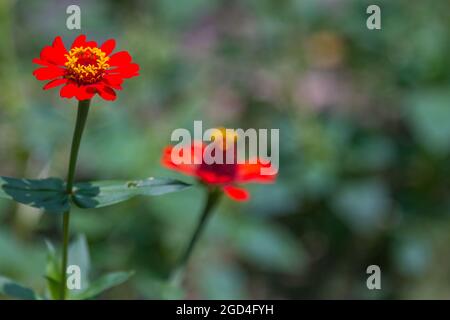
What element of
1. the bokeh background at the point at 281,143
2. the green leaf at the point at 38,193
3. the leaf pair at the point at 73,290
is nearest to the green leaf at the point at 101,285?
the leaf pair at the point at 73,290

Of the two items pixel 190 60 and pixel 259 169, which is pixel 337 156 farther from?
pixel 259 169

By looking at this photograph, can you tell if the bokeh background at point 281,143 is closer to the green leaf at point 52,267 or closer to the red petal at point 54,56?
the green leaf at point 52,267

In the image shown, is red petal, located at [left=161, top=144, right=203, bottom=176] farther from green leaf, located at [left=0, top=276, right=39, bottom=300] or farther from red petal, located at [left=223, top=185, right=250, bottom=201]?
green leaf, located at [left=0, top=276, right=39, bottom=300]

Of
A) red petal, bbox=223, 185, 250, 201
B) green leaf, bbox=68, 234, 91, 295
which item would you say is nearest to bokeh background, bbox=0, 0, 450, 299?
green leaf, bbox=68, 234, 91, 295

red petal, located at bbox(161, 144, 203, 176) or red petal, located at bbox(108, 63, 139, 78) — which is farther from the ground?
red petal, located at bbox(108, 63, 139, 78)

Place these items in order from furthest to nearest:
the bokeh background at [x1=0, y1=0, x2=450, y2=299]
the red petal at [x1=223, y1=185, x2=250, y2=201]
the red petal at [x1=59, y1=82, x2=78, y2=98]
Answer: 1. the bokeh background at [x1=0, y1=0, x2=450, y2=299]
2. the red petal at [x1=223, y1=185, x2=250, y2=201]
3. the red petal at [x1=59, y1=82, x2=78, y2=98]

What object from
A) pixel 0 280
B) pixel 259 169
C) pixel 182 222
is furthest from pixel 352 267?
pixel 0 280

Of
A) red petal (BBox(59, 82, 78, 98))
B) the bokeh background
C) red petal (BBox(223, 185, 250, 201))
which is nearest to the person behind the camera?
red petal (BBox(59, 82, 78, 98))

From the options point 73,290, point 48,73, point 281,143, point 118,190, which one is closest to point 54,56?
point 48,73
